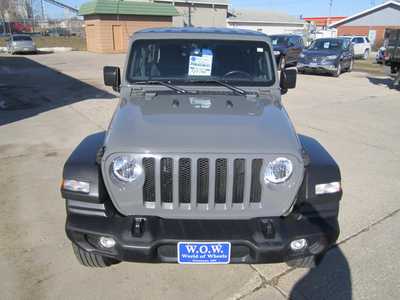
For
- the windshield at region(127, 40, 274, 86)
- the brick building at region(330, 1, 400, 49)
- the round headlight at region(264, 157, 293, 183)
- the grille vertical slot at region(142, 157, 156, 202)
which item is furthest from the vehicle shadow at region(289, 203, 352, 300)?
the brick building at region(330, 1, 400, 49)

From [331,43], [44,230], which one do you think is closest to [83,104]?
[44,230]

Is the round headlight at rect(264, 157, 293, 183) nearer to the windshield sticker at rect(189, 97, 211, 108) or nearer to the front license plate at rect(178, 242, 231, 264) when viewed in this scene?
the front license plate at rect(178, 242, 231, 264)

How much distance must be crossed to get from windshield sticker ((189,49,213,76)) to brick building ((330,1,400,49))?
143ft

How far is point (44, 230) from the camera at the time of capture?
11.6ft

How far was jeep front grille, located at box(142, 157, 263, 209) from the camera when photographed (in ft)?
7.67

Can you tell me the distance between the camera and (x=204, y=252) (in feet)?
7.68

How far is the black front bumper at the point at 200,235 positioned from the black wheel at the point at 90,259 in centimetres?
35

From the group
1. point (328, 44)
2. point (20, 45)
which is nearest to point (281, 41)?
point (328, 44)

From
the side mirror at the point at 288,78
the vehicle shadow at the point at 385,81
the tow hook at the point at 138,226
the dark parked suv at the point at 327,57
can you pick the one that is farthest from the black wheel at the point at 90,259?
the dark parked suv at the point at 327,57

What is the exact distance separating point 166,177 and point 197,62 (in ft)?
5.30

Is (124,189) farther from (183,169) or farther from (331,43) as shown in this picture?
(331,43)

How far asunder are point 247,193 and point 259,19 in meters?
53.3

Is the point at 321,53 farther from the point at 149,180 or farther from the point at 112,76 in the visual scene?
the point at 149,180

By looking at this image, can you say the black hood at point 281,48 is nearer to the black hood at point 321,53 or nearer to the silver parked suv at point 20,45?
the black hood at point 321,53
